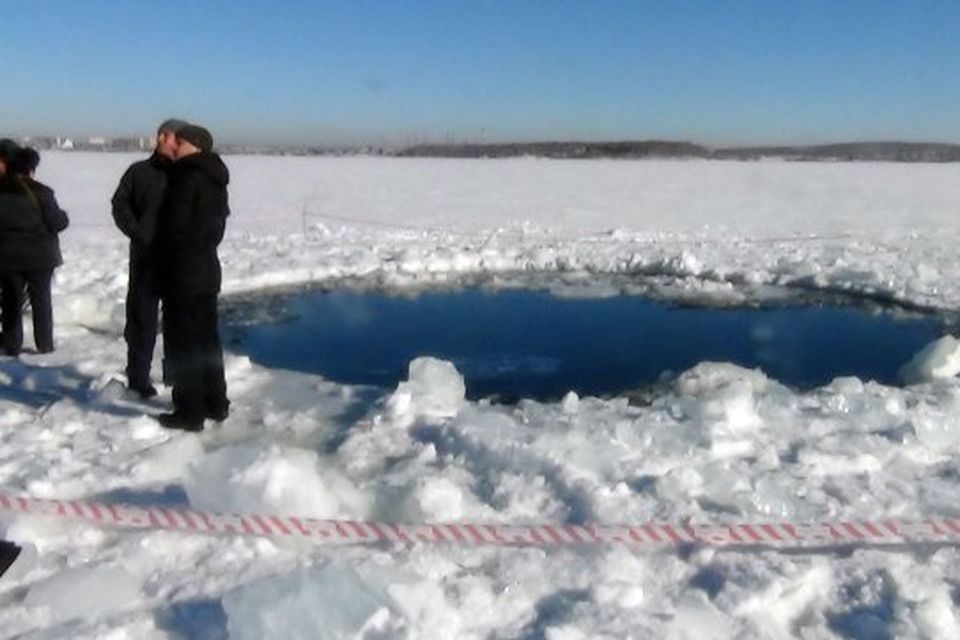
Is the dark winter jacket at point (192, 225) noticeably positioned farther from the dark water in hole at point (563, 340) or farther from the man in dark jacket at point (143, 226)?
the dark water in hole at point (563, 340)

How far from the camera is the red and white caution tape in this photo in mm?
3621

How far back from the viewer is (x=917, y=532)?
143 inches

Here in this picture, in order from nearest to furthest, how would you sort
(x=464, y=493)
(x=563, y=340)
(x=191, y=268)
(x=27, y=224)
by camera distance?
(x=464, y=493)
(x=191, y=268)
(x=27, y=224)
(x=563, y=340)

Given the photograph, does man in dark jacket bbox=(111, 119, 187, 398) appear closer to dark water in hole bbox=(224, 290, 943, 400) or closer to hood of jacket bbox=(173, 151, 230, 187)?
hood of jacket bbox=(173, 151, 230, 187)

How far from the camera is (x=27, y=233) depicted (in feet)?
20.3

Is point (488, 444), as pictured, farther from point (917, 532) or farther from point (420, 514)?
point (917, 532)

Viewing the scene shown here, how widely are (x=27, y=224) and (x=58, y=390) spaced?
1062 millimetres

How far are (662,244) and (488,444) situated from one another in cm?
1116

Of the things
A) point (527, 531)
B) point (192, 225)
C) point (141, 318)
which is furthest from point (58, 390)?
point (527, 531)

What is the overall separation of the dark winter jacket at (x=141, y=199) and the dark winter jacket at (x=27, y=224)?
1370 mm

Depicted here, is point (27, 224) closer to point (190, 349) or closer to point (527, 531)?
point (190, 349)

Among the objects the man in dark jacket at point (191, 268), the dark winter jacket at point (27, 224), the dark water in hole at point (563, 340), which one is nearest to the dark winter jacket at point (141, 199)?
the man in dark jacket at point (191, 268)

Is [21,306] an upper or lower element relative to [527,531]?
upper

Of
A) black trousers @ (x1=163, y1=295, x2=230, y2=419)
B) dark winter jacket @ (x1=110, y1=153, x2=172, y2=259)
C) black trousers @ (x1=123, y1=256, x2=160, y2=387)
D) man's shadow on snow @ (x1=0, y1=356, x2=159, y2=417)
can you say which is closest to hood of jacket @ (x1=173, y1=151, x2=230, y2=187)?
dark winter jacket @ (x1=110, y1=153, x2=172, y2=259)
